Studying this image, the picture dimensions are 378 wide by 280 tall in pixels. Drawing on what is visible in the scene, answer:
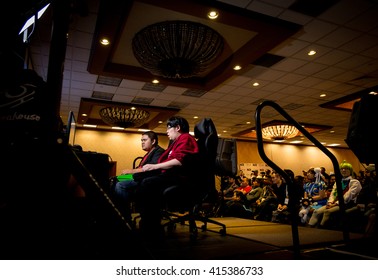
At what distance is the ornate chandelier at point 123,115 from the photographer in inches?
316

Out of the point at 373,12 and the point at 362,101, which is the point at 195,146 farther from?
the point at 373,12

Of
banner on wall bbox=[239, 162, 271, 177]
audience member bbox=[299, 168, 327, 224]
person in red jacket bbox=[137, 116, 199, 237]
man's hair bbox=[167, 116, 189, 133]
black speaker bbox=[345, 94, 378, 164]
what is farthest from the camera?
banner on wall bbox=[239, 162, 271, 177]

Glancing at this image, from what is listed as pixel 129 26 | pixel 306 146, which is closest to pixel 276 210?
pixel 129 26

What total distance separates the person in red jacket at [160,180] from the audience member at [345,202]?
307cm

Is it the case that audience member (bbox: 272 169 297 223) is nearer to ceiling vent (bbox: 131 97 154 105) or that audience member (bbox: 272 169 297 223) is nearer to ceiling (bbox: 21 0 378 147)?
ceiling (bbox: 21 0 378 147)

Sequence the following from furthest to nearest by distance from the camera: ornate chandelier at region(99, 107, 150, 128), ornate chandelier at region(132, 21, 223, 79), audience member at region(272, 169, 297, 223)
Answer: ornate chandelier at region(99, 107, 150, 128) < audience member at region(272, 169, 297, 223) < ornate chandelier at region(132, 21, 223, 79)

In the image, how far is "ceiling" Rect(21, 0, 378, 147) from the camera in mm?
3877

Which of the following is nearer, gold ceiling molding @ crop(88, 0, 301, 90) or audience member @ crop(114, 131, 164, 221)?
audience member @ crop(114, 131, 164, 221)

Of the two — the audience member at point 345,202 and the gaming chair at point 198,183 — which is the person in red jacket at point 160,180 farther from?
the audience member at point 345,202

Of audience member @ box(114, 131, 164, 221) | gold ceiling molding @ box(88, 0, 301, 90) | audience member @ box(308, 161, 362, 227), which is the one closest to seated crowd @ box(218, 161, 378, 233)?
audience member @ box(308, 161, 362, 227)

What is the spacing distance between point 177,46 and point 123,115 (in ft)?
14.6

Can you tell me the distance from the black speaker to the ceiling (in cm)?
192
